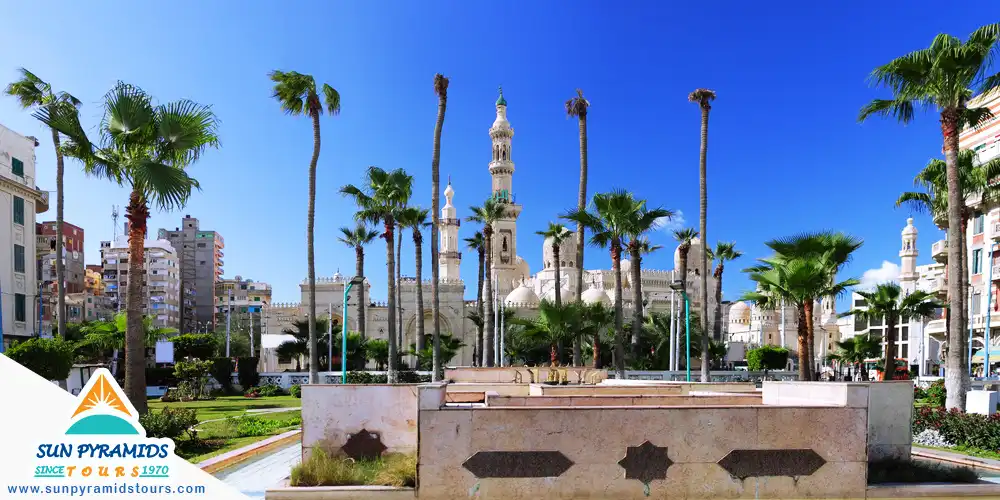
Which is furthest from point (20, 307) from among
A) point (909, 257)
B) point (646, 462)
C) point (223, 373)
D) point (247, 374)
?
point (909, 257)

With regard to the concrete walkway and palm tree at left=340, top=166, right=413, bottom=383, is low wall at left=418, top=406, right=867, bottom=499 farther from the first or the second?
palm tree at left=340, top=166, right=413, bottom=383

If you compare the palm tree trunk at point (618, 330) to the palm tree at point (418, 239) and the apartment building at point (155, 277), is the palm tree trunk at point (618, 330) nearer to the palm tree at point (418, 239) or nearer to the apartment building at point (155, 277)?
the palm tree at point (418, 239)

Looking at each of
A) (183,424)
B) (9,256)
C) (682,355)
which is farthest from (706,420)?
(9,256)

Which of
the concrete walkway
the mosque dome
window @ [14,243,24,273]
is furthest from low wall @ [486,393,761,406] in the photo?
the mosque dome

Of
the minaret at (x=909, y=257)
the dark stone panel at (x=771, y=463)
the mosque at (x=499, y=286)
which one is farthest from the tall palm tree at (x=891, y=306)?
the minaret at (x=909, y=257)

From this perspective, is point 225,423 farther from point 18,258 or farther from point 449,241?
point 449,241

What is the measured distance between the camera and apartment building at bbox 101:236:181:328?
9444cm

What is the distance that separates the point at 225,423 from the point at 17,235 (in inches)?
949

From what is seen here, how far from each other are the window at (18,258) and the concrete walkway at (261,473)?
2940 centimetres

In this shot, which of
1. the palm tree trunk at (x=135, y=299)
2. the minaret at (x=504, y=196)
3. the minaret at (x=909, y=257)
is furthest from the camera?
the minaret at (x=909, y=257)

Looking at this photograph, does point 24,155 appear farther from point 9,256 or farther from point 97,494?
point 97,494

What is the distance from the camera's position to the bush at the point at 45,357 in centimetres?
2192

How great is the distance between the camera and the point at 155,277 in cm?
9538

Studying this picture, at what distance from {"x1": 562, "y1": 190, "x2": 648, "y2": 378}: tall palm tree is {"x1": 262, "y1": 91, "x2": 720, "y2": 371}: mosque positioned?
25709 millimetres
